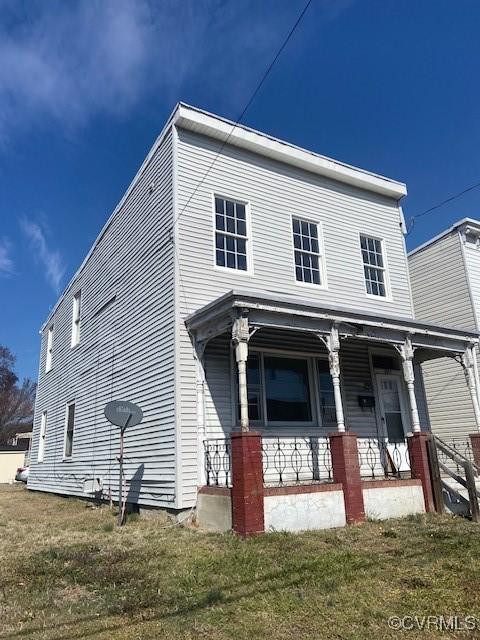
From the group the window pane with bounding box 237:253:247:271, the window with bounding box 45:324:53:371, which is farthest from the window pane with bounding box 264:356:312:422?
the window with bounding box 45:324:53:371

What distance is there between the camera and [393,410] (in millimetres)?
12250

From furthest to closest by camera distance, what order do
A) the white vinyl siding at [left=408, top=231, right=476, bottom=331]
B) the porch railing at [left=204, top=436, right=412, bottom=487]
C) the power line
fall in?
the white vinyl siding at [left=408, top=231, right=476, bottom=331], the porch railing at [left=204, top=436, right=412, bottom=487], the power line

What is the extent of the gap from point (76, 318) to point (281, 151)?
873 centimetres

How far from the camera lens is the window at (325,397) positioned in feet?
36.1

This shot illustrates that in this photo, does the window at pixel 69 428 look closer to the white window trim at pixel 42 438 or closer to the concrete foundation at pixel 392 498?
the white window trim at pixel 42 438

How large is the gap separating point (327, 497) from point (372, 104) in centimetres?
732

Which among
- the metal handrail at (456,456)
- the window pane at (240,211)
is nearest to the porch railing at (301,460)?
the metal handrail at (456,456)

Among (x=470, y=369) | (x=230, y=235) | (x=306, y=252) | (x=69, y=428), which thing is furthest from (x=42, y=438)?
(x=470, y=369)

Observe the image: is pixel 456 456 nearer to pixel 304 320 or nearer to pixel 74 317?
pixel 304 320

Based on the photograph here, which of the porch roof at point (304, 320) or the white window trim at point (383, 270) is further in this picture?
the white window trim at point (383, 270)

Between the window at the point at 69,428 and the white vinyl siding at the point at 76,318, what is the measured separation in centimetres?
203

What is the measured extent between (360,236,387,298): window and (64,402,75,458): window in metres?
9.56

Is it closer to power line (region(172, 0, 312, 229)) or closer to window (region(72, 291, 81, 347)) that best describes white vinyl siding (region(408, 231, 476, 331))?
power line (region(172, 0, 312, 229))

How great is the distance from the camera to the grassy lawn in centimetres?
420
